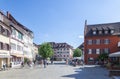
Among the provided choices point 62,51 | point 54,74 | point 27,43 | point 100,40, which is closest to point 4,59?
point 54,74

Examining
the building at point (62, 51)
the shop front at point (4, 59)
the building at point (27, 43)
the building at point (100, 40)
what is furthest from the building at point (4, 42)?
the building at point (62, 51)

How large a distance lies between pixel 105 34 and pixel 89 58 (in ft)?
29.6

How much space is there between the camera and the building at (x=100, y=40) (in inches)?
2840

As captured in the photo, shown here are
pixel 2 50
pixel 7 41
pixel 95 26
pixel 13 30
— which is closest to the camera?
pixel 2 50

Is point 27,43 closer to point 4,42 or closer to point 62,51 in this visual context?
point 4,42

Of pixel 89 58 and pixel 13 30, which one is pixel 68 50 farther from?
pixel 13 30

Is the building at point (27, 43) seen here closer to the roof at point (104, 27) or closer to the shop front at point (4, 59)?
the roof at point (104, 27)

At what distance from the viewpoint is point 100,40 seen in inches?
2894

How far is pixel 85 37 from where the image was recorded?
2965 inches

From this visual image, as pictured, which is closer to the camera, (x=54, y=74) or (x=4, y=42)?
(x=54, y=74)

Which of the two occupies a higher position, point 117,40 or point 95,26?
point 95,26

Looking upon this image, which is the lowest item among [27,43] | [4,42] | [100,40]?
[4,42]

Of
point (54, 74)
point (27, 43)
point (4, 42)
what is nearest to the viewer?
point (54, 74)

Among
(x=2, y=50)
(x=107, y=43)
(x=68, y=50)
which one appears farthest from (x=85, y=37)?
(x=68, y=50)
